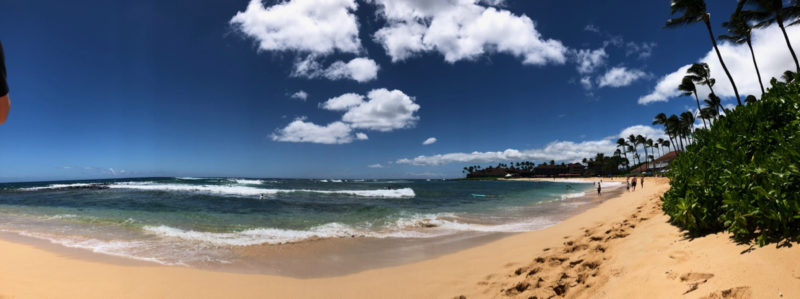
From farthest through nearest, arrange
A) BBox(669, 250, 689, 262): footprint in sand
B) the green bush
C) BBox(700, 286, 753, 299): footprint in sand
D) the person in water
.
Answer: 1. BBox(669, 250, 689, 262): footprint in sand
2. the green bush
3. BBox(700, 286, 753, 299): footprint in sand
4. the person in water

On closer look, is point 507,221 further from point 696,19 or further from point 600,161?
point 600,161

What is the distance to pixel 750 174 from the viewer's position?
3.25 metres

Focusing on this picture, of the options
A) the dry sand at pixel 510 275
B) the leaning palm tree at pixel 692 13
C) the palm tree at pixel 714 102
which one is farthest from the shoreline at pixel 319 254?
the palm tree at pixel 714 102

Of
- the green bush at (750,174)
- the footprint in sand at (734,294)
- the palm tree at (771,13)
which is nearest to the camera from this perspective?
the footprint in sand at (734,294)

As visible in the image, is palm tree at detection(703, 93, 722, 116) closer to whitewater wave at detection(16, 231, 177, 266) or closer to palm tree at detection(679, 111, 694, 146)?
A: palm tree at detection(679, 111, 694, 146)

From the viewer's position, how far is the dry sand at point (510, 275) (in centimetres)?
263

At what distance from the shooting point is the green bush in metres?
2.75

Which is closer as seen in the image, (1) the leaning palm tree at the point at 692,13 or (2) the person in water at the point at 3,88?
(2) the person in water at the point at 3,88

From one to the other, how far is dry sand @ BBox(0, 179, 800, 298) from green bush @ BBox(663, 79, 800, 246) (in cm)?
29

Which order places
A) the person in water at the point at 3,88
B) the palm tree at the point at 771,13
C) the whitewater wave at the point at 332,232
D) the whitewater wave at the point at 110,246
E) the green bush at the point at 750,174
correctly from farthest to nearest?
the palm tree at the point at 771,13 < the whitewater wave at the point at 332,232 < the whitewater wave at the point at 110,246 < the green bush at the point at 750,174 < the person in water at the point at 3,88

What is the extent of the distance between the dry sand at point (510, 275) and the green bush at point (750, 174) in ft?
0.95

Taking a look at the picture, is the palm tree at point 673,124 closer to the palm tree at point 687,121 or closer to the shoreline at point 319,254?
the palm tree at point 687,121

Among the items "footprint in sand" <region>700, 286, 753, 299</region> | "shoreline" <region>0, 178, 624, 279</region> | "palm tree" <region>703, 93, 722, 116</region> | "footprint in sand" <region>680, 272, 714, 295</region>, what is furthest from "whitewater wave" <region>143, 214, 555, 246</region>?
"palm tree" <region>703, 93, 722, 116</region>

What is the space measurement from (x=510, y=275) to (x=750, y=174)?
11.3ft
